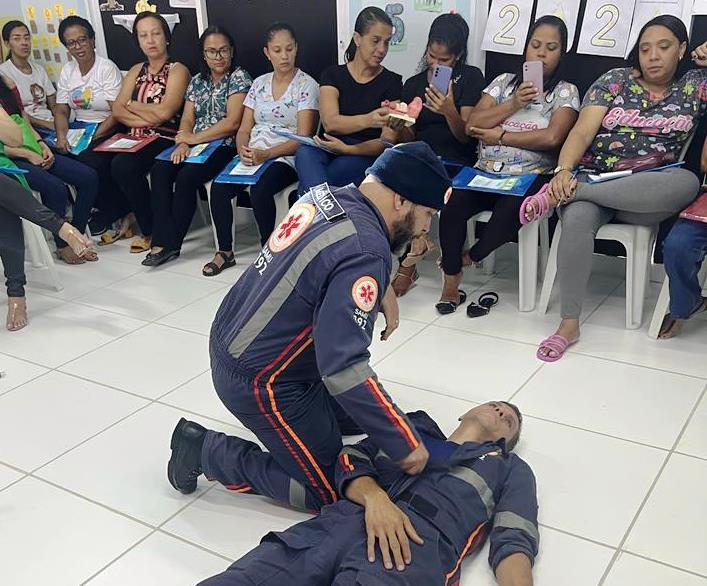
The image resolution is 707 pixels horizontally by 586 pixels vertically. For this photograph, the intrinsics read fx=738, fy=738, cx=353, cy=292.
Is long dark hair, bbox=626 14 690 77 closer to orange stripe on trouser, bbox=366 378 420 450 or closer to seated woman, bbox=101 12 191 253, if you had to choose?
orange stripe on trouser, bbox=366 378 420 450

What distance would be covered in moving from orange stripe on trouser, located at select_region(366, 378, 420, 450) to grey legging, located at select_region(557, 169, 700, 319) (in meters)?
1.41

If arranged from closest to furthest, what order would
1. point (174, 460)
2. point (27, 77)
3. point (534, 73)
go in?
point (174, 460) < point (534, 73) < point (27, 77)

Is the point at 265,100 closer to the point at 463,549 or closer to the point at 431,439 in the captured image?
the point at 431,439

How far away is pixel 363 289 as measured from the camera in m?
1.56

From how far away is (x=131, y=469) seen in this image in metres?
2.14

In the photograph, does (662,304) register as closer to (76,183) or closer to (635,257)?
(635,257)

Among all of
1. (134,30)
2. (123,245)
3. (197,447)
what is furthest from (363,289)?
(134,30)

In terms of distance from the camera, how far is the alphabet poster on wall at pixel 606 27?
10.2 feet

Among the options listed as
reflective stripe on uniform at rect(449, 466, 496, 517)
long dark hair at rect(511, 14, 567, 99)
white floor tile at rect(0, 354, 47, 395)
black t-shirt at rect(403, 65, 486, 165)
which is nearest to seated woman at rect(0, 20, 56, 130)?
white floor tile at rect(0, 354, 47, 395)

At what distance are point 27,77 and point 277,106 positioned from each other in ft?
5.70

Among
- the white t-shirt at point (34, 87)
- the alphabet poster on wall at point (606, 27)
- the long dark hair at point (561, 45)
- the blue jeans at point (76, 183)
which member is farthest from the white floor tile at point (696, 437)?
the white t-shirt at point (34, 87)

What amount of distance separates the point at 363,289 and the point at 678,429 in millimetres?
1250

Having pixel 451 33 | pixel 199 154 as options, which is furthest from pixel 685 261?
pixel 199 154

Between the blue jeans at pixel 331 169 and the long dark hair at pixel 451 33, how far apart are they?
0.60m
